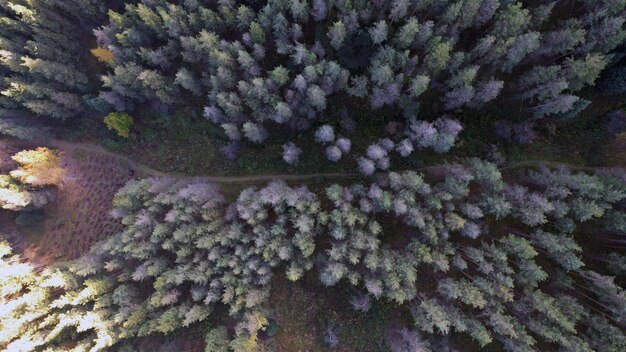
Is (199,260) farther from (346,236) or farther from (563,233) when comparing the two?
(563,233)

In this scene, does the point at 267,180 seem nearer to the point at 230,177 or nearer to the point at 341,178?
the point at 230,177

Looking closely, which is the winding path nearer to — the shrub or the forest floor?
the forest floor

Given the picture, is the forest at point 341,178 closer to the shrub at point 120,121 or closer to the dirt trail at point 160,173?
the shrub at point 120,121

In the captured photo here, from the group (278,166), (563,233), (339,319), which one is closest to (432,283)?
(339,319)

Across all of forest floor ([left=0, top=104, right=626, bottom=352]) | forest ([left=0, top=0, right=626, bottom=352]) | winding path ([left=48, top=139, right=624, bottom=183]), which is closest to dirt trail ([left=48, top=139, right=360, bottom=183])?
winding path ([left=48, top=139, right=624, bottom=183])

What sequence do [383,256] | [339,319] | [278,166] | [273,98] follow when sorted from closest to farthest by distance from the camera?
[383,256]
[273,98]
[339,319]
[278,166]

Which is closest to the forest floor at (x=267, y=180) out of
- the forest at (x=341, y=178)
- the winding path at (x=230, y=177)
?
the winding path at (x=230, y=177)

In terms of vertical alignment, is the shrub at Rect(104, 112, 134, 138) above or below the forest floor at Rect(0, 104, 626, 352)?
above

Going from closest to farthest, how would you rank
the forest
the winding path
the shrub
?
the forest
the winding path
the shrub

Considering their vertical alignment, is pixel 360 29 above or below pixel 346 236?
above
